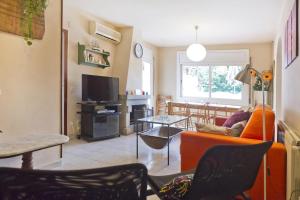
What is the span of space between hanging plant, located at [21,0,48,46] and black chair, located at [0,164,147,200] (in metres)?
2.03

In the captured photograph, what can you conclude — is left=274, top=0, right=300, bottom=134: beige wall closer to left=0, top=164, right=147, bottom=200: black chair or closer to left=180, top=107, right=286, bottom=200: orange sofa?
left=180, top=107, right=286, bottom=200: orange sofa

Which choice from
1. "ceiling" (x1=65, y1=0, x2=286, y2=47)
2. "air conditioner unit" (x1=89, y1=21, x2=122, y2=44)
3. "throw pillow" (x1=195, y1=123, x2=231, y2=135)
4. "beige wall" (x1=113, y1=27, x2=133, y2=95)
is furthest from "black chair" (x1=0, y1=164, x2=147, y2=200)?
"beige wall" (x1=113, y1=27, x2=133, y2=95)

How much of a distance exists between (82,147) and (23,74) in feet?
6.59

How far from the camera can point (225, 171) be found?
4.85 feet

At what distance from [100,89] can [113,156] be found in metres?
1.75

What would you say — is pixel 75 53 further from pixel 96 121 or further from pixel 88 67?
pixel 96 121

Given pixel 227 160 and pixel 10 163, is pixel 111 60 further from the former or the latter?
pixel 227 160

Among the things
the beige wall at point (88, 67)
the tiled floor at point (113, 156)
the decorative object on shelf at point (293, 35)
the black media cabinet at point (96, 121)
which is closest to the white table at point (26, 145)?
the tiled floor at point (113, 156)

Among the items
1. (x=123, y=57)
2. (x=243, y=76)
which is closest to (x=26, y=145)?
(x=243, y=76)

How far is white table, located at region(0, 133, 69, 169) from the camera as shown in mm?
1815

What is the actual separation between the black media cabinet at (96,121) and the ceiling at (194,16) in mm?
1932

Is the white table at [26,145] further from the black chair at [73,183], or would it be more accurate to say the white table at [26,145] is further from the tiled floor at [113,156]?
the tiled floor at [113,156]

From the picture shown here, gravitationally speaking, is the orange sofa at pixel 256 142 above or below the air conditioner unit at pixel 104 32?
below

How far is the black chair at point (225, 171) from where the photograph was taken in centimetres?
139
